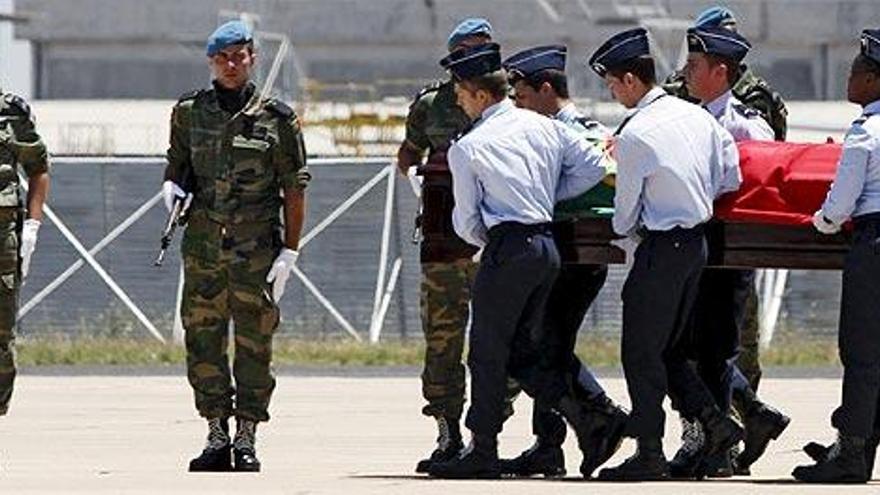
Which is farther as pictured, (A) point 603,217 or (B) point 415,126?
(B) point 415,126

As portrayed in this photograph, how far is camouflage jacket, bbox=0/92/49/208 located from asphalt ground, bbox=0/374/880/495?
133 cm

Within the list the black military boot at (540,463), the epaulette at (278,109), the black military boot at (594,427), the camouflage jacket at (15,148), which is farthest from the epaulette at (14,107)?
the black military boot at (594,427)

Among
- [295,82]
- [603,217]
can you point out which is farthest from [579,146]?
[295,82]

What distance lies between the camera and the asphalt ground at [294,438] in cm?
1262

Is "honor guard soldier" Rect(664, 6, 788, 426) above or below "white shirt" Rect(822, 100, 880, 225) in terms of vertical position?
below

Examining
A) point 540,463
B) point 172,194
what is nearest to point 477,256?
point 540,463

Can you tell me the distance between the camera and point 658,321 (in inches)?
507

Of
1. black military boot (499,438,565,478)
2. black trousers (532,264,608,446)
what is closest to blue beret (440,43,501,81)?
black trousers (532,264,608,446)

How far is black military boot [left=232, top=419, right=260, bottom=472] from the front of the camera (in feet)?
47.0

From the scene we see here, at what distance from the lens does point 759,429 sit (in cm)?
1378

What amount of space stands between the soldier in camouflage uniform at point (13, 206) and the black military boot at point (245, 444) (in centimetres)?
111

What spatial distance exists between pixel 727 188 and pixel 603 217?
0.57 metres

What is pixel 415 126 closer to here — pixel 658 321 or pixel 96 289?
pixel 658 321

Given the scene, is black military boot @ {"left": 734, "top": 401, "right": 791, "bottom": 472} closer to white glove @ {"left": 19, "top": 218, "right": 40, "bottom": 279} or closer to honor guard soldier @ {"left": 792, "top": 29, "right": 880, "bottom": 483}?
honor guard soldier @ {"left": 792, "top": 29, "right": 880, "bottom": 483}
